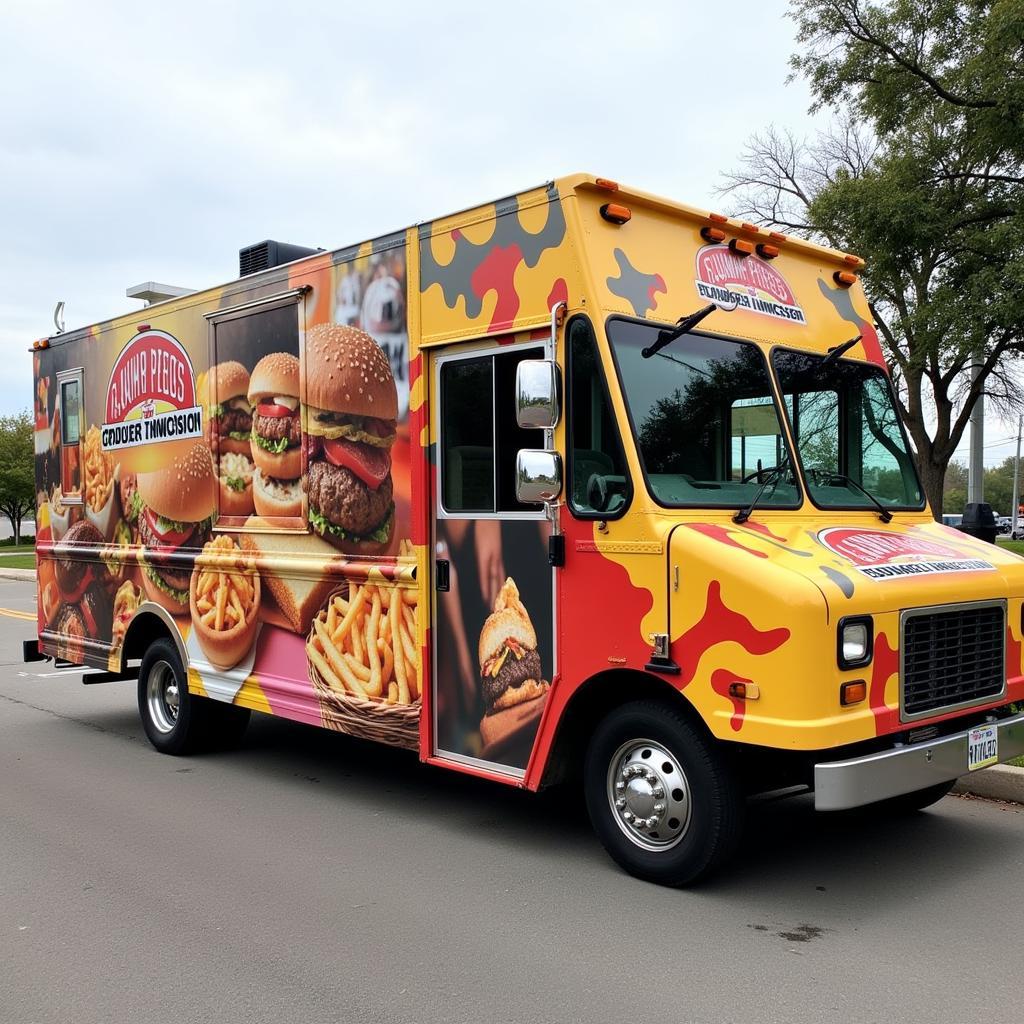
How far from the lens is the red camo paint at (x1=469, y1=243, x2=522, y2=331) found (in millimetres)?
5305

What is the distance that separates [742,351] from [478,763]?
2428 mm

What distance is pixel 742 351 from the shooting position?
17.9 feet

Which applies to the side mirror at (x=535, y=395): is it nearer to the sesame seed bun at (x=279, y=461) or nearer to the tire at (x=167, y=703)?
the sesame seed bun at (x=279, y=461)

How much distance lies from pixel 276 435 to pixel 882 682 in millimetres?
3899

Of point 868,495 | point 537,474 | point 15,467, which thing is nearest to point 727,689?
point 537,474

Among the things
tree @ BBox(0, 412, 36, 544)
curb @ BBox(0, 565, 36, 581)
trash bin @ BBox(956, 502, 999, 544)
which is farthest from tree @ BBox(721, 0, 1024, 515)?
tree @ BBox(0, 412, 36, 544)

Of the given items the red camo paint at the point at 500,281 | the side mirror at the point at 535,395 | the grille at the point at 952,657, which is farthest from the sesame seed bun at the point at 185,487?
the grille at the point at 952,657

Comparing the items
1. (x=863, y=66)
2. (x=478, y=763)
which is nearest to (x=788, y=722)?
(x=478, y=763)

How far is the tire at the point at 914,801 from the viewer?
586 cm

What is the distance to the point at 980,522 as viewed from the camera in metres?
7.20

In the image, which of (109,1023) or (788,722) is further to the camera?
(788,722)

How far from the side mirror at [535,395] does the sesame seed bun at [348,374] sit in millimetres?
1259

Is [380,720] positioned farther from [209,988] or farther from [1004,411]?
[1004,411]

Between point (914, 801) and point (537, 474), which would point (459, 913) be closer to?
point (537, 474)
